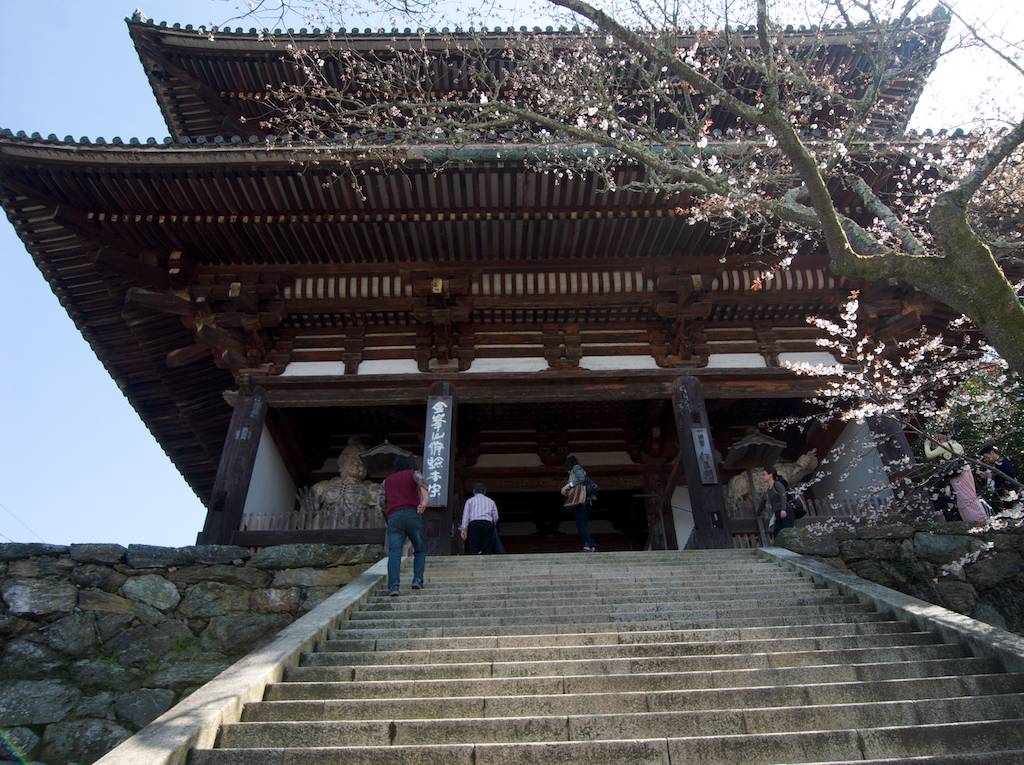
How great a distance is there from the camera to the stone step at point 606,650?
467 cm

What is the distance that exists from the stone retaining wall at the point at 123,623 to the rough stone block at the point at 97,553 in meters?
0.01

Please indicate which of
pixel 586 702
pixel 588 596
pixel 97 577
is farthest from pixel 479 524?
pixel 586 702

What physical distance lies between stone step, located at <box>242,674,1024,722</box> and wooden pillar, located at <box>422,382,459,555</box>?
15.4 feet

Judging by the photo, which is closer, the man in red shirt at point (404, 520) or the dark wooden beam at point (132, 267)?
the man in red shirt at point (404, 520)

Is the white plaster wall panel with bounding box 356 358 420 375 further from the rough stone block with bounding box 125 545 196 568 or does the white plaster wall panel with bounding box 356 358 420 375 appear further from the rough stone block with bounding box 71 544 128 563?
the rough stone block with bounding box 71 544 128 563

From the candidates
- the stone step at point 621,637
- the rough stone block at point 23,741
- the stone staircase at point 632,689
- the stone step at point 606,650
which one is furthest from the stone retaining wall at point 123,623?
the stone step at point 606,650

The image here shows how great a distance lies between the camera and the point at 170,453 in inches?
546

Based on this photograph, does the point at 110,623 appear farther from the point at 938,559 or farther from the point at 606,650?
the point at 938,559

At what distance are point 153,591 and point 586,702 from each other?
5263 millimetres

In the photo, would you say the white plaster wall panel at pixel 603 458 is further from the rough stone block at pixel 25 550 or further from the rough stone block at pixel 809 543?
the rough stone block at pixel 25 550

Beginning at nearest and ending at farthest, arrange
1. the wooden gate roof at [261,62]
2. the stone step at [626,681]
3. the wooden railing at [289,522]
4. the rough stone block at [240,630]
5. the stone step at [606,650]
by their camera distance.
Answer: the stone step at [626,681] → the stone step at [606,650] → the rough stone block at [240,630] → the wooden railing at [289,522] → the wooden gate roof at [261,62]

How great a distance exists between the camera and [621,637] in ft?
16.3

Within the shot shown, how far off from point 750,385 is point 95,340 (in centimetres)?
1023

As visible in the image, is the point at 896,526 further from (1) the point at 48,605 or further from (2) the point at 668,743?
(1) the point at 48,605
